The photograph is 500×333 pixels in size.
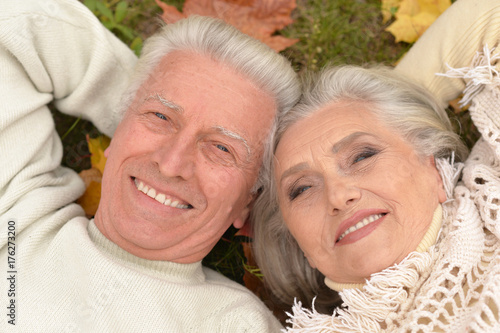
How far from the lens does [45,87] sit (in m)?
3.11

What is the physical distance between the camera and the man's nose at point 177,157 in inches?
96.3

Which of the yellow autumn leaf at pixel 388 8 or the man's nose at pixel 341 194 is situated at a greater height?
the yellow autumn leaf at pixel 388 8

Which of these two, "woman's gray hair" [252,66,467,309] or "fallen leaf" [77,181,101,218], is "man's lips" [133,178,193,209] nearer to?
"woman's gray hair" [252,66,467,309]

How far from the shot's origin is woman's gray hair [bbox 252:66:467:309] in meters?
2.67

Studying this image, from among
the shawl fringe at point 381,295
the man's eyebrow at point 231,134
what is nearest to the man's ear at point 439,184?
the shawl fringe at point 381,295

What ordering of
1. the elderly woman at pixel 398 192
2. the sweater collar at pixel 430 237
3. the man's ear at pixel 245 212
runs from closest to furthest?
the elderly woman at pixel 398 192, the sweater collar at pixel 430 237, the man's ear at pixel 245 212

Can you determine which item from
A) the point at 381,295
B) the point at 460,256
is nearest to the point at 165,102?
the point at 381,295

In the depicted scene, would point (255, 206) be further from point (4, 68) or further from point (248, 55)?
point (4, 68)

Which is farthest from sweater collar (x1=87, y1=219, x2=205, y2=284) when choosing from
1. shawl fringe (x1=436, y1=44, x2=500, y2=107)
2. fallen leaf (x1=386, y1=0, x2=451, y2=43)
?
fallen leaf (x1=386, y1=0, x2=451, y2=43)

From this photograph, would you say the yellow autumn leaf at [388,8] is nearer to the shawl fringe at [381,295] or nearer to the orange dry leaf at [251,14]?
the orange dry leaf at [251,14]

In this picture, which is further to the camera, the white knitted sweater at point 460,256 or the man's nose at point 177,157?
the man's nose at point 177,157

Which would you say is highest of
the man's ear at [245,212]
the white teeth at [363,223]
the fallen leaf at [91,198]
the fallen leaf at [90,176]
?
the white teeth at [363,223]

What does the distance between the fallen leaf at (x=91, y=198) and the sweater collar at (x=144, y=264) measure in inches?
25.3

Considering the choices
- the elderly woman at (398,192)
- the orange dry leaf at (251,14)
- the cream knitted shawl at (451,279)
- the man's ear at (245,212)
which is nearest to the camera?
the cream knitted shawl at (451,279)
